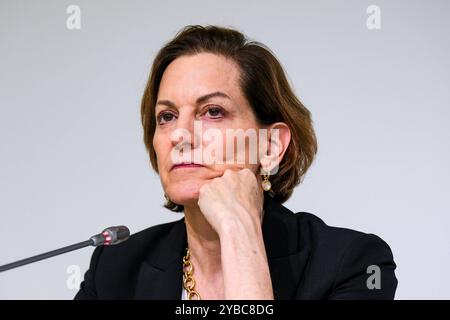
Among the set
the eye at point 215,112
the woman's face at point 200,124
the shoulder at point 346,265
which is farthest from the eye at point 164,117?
the shoulder at point 346,265

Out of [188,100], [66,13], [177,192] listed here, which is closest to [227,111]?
[188,100]

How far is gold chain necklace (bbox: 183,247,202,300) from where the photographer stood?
6.00ft

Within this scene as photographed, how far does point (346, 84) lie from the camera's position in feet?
8.66

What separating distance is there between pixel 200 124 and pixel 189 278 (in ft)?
1.48

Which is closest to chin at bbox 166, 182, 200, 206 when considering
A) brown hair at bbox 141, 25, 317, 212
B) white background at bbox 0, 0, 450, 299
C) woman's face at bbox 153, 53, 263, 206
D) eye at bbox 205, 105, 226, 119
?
woman's face at bbox 153, 53, 263, 206

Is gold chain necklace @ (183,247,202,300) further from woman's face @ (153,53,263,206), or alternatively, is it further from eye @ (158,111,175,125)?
eye @ (158,111,175,125)

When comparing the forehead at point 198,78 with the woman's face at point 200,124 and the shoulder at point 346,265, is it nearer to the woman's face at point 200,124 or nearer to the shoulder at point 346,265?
the woman's face at point 200,124

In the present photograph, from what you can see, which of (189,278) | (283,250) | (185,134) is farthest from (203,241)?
(185,134)

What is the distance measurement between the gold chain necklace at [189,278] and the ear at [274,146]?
334 millimetres

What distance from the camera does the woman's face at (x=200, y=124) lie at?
Result: 67.4 inches

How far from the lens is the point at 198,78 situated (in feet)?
5.88

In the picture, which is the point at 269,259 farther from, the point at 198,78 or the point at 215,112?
the point at 198,78

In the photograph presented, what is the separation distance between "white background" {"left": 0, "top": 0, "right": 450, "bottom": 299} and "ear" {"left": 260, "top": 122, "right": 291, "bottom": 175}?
2.09 ft
